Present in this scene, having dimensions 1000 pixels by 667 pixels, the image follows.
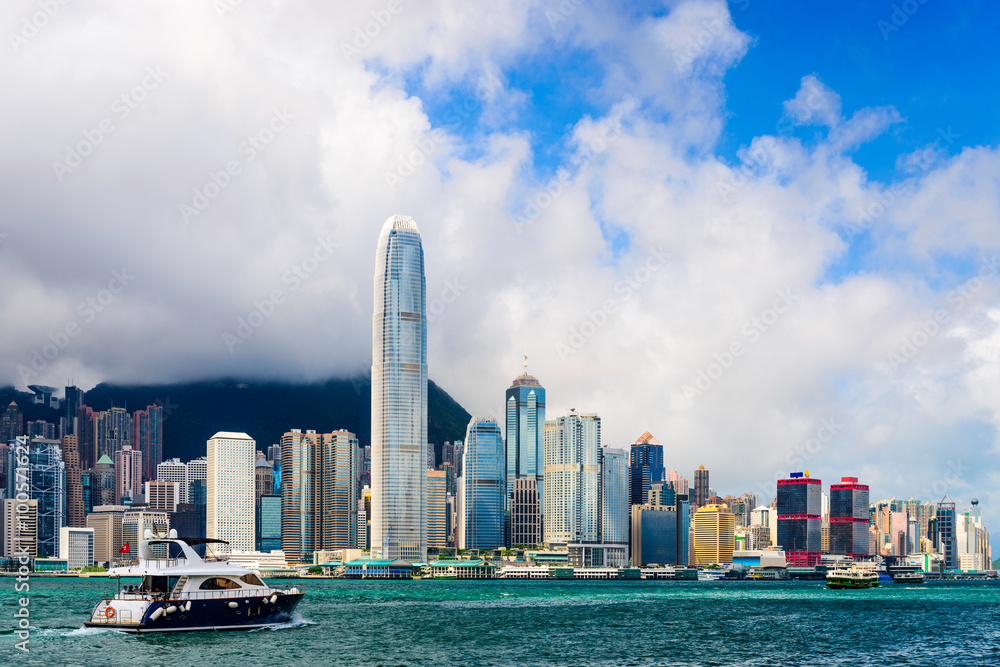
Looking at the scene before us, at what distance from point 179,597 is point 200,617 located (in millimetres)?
2195

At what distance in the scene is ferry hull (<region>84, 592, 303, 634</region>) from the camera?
77875 mm

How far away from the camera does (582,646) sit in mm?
86000

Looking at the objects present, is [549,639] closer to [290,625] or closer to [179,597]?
[290,625]

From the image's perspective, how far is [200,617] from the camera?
79.8 m

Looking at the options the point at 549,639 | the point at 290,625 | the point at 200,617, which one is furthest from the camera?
the point at 290,625

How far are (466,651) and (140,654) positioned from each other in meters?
23.6

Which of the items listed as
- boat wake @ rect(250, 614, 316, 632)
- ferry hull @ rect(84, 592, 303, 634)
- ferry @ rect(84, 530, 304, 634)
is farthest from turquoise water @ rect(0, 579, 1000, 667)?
ferry @ rect(84, 530, 304, 634)

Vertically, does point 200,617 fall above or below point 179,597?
below

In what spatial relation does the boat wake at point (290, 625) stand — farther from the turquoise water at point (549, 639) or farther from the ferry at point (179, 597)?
the ferry at point (179, 597)

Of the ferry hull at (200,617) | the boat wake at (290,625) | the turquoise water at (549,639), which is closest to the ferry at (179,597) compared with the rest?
the ferry hull at (200,617)

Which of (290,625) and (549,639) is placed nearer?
(549,639)

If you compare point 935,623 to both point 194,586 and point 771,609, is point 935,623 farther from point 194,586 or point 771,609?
point 194,586

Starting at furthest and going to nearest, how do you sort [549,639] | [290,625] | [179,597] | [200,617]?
[290,625] < [549,639] < [200,617] < [179,597]

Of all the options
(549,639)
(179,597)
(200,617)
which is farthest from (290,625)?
(549,639)
